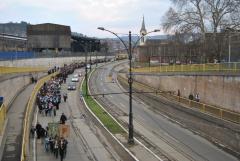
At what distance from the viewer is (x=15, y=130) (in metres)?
33.2

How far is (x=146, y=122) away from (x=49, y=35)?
109 metres

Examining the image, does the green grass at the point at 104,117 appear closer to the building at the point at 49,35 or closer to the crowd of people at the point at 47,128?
the crowd of people at the point at 47,128

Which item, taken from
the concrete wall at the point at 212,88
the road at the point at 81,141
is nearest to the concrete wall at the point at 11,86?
the road at the point at 81,141

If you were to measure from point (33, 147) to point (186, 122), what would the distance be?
17.9 m

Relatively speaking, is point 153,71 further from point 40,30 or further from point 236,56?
point 40,30

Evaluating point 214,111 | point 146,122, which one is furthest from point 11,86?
Result: point 214,111

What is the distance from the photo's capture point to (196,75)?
184 ft

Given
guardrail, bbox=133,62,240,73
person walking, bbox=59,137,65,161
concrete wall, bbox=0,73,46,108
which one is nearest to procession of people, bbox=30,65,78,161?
person walking, bbox=59,137,65,161

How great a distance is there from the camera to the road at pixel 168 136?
3381 centimetres

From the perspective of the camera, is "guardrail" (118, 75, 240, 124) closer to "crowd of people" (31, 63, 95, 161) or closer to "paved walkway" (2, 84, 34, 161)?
"crowd of people" (31, 63, 95, 161)

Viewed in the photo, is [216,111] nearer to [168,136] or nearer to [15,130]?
[168,136]

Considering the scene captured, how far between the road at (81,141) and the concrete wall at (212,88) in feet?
39.0

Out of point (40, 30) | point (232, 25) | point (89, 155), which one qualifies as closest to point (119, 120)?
point (89, 155)

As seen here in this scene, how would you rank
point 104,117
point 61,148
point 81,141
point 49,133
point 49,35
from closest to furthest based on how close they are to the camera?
1. point 61,148
2. point 49,133
3. point 81,141
4. point 104,117
5. point 49,35
